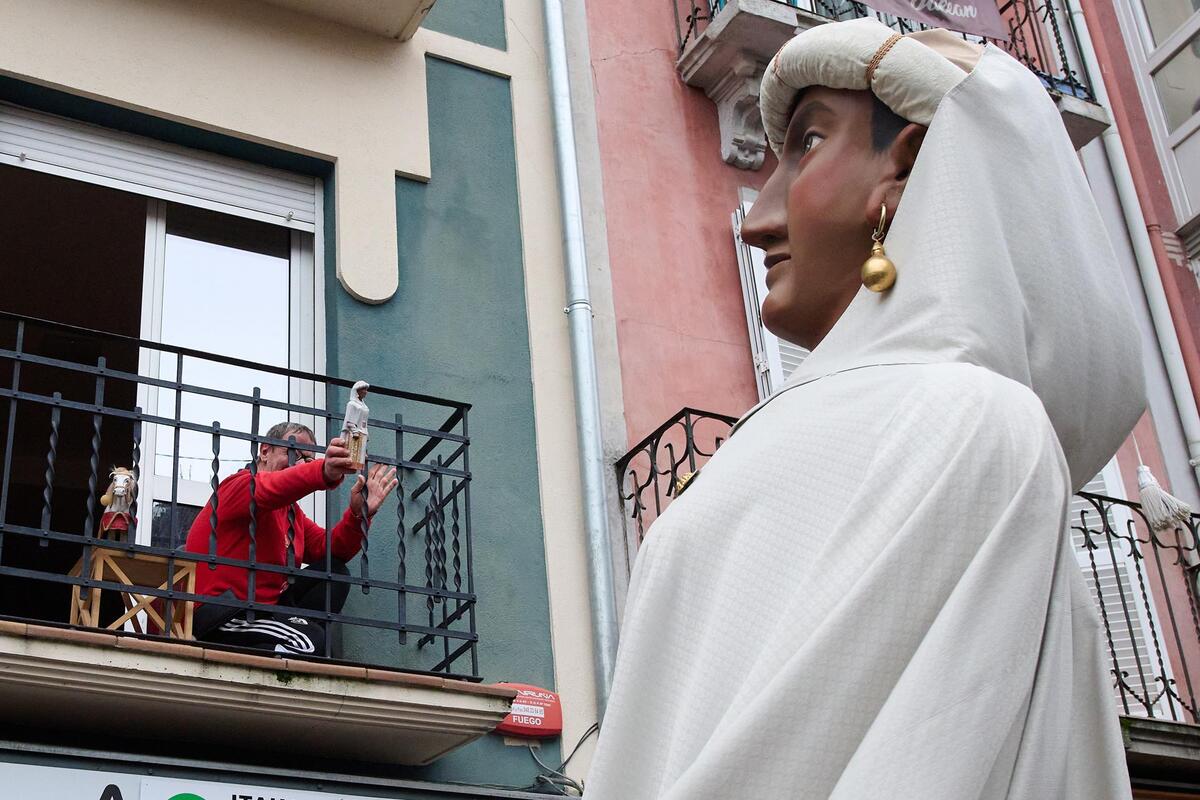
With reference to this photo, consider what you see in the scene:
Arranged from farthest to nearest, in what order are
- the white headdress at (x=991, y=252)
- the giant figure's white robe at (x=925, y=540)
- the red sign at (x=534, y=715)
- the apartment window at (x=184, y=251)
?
the apartment window at (x=184, y=251), the red sign at (x=534, y=715), the white headdress at (x=991, y=252), the giant figure's white robe at (x=925, y=540)

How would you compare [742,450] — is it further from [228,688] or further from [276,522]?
[276,522]

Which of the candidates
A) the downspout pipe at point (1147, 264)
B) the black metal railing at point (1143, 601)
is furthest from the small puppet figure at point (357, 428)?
the downspout pipe at point (1147, 264)

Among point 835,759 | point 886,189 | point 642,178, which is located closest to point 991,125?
point 886,189

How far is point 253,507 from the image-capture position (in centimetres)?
625

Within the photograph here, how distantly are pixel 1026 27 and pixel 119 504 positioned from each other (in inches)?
313

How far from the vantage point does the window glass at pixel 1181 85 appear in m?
11.8

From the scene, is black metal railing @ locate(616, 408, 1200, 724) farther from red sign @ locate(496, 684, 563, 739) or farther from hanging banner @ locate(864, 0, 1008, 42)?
hanging banner @ locate(864, 0, 1008, 42)

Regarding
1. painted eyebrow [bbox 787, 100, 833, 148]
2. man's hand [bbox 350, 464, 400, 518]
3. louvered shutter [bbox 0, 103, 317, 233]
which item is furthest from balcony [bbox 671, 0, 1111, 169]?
painted eyebrow [bbox 787, 100, 833, 148]

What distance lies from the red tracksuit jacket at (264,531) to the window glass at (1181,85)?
7773mm

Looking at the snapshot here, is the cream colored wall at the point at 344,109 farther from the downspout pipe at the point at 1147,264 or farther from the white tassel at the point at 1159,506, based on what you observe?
the downspout pipe at the point at 1147,264

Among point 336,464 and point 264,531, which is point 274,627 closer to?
point 264,531

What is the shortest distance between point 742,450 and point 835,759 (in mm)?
501

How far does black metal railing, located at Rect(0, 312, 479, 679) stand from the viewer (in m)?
6.12

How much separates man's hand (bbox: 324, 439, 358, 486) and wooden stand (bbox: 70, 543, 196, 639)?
2.05ft
